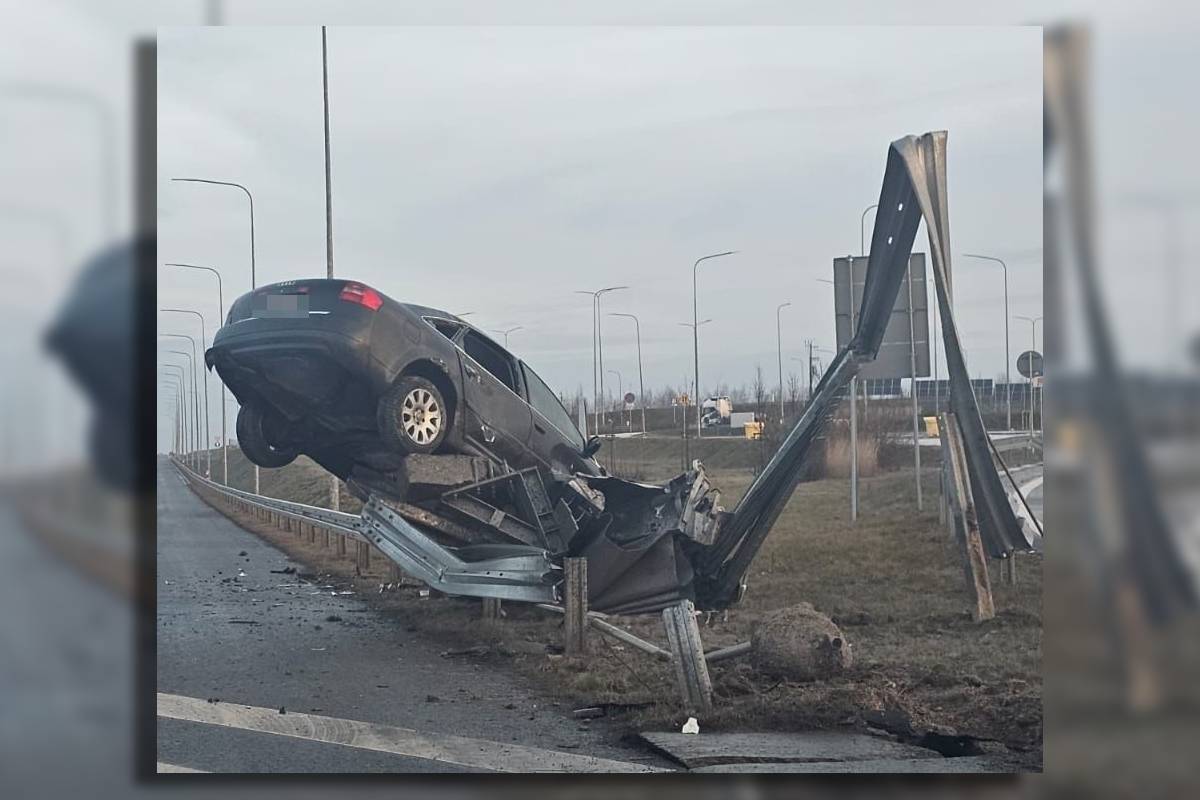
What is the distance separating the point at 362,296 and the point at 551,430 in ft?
2.88

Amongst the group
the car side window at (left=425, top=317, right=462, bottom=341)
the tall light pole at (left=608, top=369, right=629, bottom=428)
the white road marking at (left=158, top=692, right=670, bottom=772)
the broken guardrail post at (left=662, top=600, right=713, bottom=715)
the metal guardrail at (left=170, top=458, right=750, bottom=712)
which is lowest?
the white road marking at (left=158, top=692, right=670, bottom=772)

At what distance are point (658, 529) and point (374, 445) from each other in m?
1.14

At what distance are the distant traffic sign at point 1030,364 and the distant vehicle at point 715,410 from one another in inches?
41.7

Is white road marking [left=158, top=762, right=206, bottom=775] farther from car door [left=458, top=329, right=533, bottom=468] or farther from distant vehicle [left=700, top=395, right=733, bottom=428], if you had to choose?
distant vehicle [left=700, top=395, right=733, bottom=428]

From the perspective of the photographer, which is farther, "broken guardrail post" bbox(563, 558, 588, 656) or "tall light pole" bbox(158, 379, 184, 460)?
"broken guardrail post" bbox(563, 558, 588, 656)

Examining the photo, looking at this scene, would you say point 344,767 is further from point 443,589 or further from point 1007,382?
point 1007,382

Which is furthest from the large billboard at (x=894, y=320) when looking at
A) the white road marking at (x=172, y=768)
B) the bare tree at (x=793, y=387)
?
the white road marking at (x=172, y=768)

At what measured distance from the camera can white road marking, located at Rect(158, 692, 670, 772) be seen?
5.02m

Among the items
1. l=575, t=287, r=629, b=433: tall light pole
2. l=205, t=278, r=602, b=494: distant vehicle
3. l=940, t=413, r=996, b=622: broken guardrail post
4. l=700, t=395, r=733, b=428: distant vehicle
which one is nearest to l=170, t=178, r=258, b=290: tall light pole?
l=205, t=278, r=602, b=494: distant vehicle

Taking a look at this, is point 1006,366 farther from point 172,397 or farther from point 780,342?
point 172,397

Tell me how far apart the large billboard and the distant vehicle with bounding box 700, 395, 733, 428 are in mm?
472

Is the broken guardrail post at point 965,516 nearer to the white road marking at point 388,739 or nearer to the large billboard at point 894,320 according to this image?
the large billboard at point 894,320

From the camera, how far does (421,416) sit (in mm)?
5215

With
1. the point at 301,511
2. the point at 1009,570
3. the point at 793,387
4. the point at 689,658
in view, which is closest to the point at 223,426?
the point at 301,511
